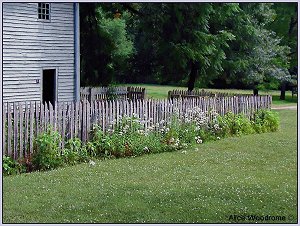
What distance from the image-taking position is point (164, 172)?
11.4 meters

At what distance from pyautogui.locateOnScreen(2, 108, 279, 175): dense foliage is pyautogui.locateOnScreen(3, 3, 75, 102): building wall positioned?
20.5 feet

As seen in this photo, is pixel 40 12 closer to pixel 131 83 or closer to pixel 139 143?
pixel 139 143

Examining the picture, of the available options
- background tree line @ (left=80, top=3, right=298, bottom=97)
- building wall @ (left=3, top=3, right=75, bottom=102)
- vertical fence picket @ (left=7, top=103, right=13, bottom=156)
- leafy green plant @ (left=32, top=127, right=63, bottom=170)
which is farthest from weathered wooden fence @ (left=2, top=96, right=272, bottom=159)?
background tree line @ (left=80, top=3, right=298, bottom=97)

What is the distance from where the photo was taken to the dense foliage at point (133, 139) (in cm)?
1181

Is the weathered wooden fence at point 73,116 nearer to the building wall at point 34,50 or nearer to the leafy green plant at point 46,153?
the leafy green plant at point 46,153

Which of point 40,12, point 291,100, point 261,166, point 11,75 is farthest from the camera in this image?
point 291,100

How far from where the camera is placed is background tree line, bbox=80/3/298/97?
2830cm

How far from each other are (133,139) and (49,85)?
8220 mm

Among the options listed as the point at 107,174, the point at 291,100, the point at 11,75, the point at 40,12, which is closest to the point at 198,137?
the point at 107,174

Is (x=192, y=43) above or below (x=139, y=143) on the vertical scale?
above

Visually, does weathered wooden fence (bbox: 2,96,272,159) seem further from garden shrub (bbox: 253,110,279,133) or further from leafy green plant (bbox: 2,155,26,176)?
garden shrub (bbox: 253,110,279,133)

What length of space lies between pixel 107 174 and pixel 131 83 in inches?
989

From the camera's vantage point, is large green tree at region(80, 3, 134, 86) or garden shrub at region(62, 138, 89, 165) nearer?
garden shrub at region(62, 138, 89, 165)

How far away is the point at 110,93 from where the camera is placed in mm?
29000
